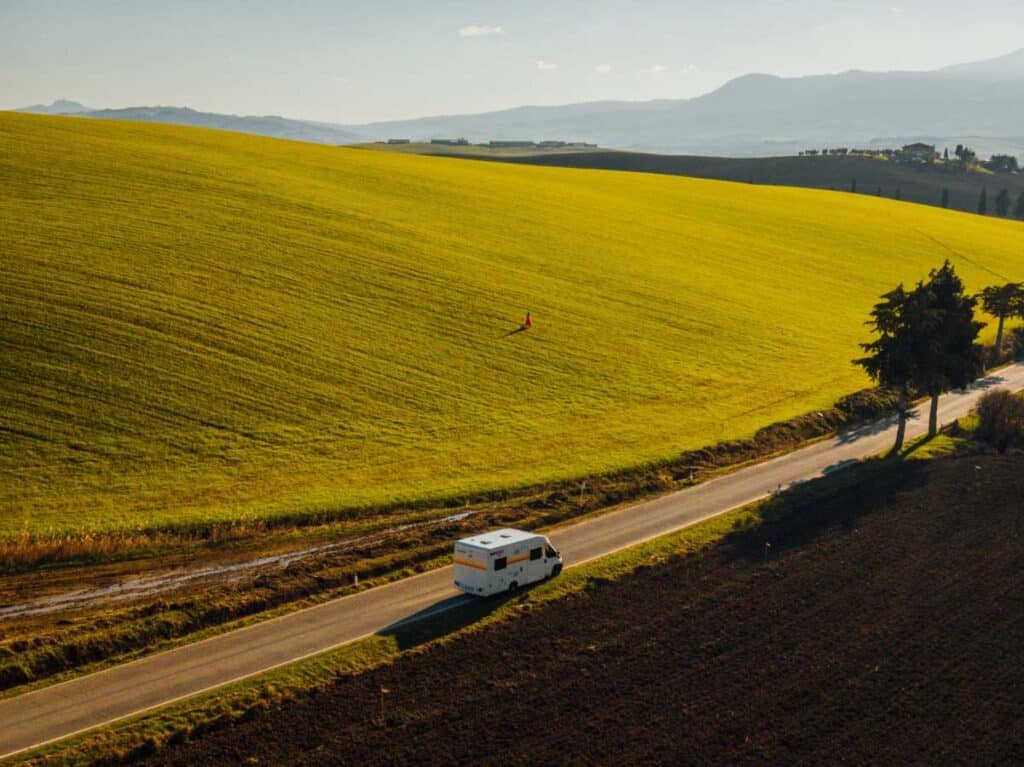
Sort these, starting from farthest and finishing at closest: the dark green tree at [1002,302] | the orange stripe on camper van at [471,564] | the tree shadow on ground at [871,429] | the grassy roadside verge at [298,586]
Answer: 1. the dark green tree at [1002,302]
2. the tree shadow on ground at [871,429]
3. the orange stripe on camper van at [471,564]
4. the grassy roadside verge at [298,586]

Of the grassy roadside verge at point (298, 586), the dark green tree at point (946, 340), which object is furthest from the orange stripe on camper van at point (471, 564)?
the dark green tree at point (946, 340)

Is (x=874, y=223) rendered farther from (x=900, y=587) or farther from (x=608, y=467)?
(x=900, y=587)

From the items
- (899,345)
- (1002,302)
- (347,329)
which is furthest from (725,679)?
(1002,302)

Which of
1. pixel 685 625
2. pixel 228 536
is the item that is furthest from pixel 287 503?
pixel 685 625

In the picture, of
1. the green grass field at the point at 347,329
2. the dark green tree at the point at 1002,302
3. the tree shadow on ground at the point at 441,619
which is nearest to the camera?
the tree shadow on ground at the point at 441,619

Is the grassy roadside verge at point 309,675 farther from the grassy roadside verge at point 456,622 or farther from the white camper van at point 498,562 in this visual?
the white camper van at point 498,562

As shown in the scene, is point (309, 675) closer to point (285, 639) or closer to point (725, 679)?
point (285, 639)

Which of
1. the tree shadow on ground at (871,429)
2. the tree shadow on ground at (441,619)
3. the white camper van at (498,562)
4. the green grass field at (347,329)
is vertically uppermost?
the green grass field at (347,329)
